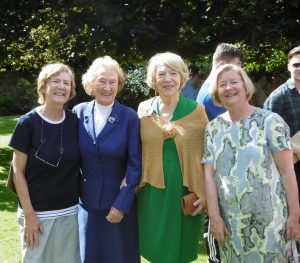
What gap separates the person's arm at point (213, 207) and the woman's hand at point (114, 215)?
69cm

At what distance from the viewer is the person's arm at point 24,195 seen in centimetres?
346

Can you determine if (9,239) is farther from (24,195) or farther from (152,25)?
(152,25)

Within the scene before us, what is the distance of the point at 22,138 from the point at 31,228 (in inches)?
26.1

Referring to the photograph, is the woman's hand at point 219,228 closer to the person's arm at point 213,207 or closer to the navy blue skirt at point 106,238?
the person's arm at point 213,207

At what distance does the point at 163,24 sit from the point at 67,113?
18.3 ft

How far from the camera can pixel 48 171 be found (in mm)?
3482

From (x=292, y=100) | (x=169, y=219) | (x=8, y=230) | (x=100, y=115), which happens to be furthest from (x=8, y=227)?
(x=292, y=100)

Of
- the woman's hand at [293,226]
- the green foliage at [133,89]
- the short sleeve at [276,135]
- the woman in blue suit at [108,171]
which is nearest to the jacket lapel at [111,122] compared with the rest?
the woman in blue suit at [108,171]

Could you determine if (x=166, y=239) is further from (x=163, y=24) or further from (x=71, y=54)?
(x=71, y=54)

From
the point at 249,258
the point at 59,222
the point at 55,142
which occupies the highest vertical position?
the point at 55,142

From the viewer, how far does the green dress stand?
3.56m

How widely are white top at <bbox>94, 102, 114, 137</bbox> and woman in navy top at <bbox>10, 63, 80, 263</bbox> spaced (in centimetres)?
17

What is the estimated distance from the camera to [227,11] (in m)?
8.41

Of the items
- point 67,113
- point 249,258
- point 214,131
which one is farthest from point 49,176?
point 249,258
